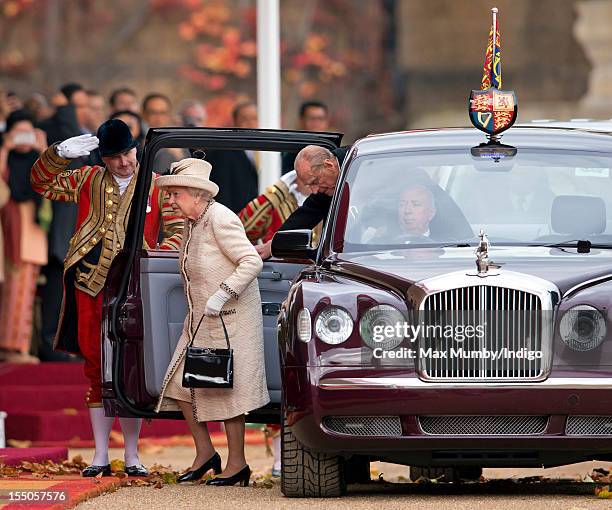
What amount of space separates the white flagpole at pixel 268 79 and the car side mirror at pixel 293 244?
261 inches

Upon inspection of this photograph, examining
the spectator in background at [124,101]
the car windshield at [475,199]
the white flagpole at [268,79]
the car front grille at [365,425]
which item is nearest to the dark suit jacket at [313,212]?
the car windshield at [475,199]

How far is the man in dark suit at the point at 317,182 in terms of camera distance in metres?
12.3

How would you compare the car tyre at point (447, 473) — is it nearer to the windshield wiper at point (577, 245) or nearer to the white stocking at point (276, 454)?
the white stocking at point (276, 454)

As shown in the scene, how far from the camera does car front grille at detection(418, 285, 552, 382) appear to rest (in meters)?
10.3

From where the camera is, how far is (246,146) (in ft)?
39.8

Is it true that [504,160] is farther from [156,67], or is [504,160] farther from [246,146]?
[156,67]

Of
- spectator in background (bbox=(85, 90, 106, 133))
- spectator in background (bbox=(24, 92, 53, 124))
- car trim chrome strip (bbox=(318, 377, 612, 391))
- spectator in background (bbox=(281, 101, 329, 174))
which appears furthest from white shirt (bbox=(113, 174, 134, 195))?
spectator in background (bbox=(24, 92, 53, 124))

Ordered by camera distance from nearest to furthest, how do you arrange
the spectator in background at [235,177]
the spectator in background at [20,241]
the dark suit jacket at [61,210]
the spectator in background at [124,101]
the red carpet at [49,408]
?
1. the red carpet at [49,408]
2. the spectator in background at [235,177]
3. the dark suit jacket at [61,210]
4. the spectator in background at [20,241]
5. the spectator in background at [124,101]

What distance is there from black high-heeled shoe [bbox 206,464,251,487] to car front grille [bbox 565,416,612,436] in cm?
223

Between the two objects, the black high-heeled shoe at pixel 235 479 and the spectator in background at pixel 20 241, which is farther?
the spectator in background at pixel 20 241

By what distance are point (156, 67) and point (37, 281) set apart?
10137 millimetres

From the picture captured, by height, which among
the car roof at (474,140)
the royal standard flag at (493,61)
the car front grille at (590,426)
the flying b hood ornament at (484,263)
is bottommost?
the car front grille at (590,426)

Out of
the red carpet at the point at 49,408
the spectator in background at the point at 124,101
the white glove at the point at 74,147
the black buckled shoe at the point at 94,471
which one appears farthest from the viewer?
the spectator in background at the point at 124,101

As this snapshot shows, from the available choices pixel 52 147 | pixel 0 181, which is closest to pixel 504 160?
pixel 52 147
